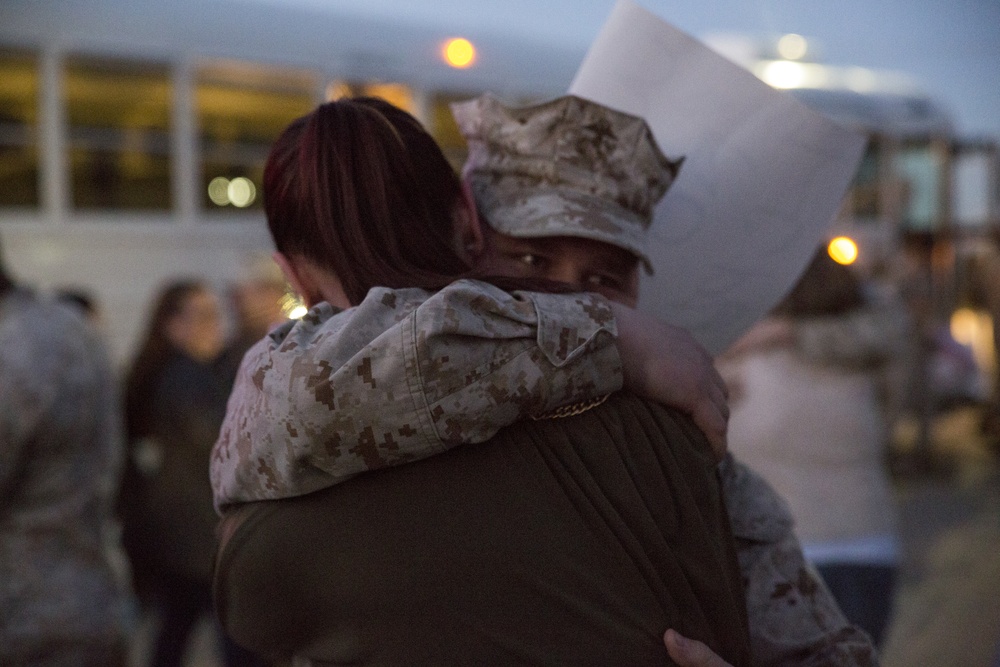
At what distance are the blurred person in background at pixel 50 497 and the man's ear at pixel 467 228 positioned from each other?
5.52ft

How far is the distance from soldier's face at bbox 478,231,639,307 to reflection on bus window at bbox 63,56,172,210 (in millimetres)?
6380

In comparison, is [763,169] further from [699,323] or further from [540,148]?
[540,148]

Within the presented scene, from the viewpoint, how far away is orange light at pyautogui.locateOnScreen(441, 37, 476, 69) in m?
8.62

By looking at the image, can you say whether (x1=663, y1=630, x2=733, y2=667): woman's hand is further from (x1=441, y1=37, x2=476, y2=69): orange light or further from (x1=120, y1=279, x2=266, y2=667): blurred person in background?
(x1=441, y1=37, x2=476, y2=69): orange light

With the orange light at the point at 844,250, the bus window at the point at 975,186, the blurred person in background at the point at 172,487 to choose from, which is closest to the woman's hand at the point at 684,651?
the orange light at the point at 844,250

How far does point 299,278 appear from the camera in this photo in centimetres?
121

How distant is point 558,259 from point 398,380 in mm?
520

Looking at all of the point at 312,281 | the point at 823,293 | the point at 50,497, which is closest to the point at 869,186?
the point at 823,293

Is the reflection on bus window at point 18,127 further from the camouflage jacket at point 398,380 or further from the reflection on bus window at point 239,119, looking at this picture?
the camouflage jacket at point 398,380

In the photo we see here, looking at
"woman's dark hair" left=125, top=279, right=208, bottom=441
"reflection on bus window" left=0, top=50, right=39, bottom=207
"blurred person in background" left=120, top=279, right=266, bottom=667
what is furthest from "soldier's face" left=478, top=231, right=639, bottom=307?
"reflection on bus window" left=0, top=50, right=39, bottom=207

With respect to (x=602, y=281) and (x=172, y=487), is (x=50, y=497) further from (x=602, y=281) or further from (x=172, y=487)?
(x=602, y=281)

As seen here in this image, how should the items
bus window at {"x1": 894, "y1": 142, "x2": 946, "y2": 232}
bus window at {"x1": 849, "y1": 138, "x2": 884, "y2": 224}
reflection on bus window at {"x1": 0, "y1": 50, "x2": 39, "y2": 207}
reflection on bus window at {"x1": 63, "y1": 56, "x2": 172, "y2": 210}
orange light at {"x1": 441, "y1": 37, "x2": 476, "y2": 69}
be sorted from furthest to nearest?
bus window at {"x1": 894, "y1": 142, "x2": 946, "y2": 232} → bus window at {"x1": 849, "y1": 138, "x2": 884, "y2": 224} → orange light at {"x1": 441, "y1": 37, "x2": 476, "y2": 69} → reflection on bus window at {"x1": 63, "y1": 56, "x2": 172, "y2": 210} → reflection on bus window at {"x1": 0, "y1": 50, "x2": 39, "y2": 207}

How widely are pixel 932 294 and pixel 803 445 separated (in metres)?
7.34

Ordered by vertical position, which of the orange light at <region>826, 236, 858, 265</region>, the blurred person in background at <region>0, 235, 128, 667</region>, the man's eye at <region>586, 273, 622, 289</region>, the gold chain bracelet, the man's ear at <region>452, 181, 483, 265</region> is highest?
the man's ear at <region>452, 181, 483, 265</region>
